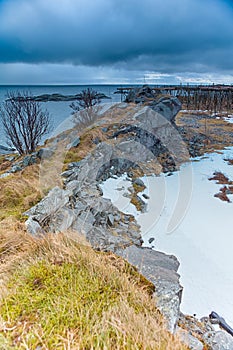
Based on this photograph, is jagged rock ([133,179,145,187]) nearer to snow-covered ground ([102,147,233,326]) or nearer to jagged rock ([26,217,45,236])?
snow-covered ground ([102,147,233,326])

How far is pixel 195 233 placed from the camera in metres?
6.75

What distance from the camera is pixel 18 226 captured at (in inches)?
132

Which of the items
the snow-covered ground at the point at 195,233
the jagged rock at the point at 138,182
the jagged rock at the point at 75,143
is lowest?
the snow-covered ground at the point at 195,233

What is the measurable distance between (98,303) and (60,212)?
267cm

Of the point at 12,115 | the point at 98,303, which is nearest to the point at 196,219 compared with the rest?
the point at 98,303

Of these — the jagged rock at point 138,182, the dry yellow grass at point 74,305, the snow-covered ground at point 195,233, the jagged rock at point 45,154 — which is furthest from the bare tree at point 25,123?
the dry yellow grass at point 74,305

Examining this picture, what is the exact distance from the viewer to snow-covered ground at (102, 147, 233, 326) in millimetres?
4688

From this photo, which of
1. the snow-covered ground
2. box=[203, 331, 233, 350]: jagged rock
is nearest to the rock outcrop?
box=[203, 331, 233, 350]: jagged rock

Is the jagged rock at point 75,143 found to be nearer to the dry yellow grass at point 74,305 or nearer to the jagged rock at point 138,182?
the jagged rock at point 138,182

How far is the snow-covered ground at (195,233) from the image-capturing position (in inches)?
185

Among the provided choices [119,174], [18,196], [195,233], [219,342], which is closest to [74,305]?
[219,342]

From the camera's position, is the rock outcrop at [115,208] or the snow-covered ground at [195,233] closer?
the rock outcrop at [115,208]

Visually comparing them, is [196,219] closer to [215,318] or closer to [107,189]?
[107,189]

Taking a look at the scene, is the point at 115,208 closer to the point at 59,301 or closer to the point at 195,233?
the point at 195,233
